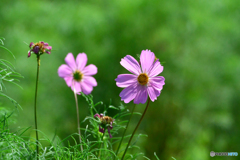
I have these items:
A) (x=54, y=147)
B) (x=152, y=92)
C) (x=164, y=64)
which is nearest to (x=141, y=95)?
(x=152, y=92)

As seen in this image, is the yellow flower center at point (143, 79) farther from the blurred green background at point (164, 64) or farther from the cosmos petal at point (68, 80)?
the blurred green background at point (164, 64)

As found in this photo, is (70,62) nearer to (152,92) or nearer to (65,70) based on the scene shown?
(65,70)

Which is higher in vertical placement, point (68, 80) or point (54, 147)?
point (68, 80)

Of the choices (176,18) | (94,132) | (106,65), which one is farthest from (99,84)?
(94,132)

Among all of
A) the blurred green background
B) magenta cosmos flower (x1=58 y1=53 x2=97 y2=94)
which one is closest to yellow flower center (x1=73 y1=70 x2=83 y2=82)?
magenta cosmos flower (x1=58 y1=53 x2=97 y2=94)

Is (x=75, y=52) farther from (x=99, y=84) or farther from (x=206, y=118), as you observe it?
(x=206, y=118)

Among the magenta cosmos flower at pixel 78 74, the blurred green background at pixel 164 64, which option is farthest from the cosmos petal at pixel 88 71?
the blurred green background at pixel 164 64
